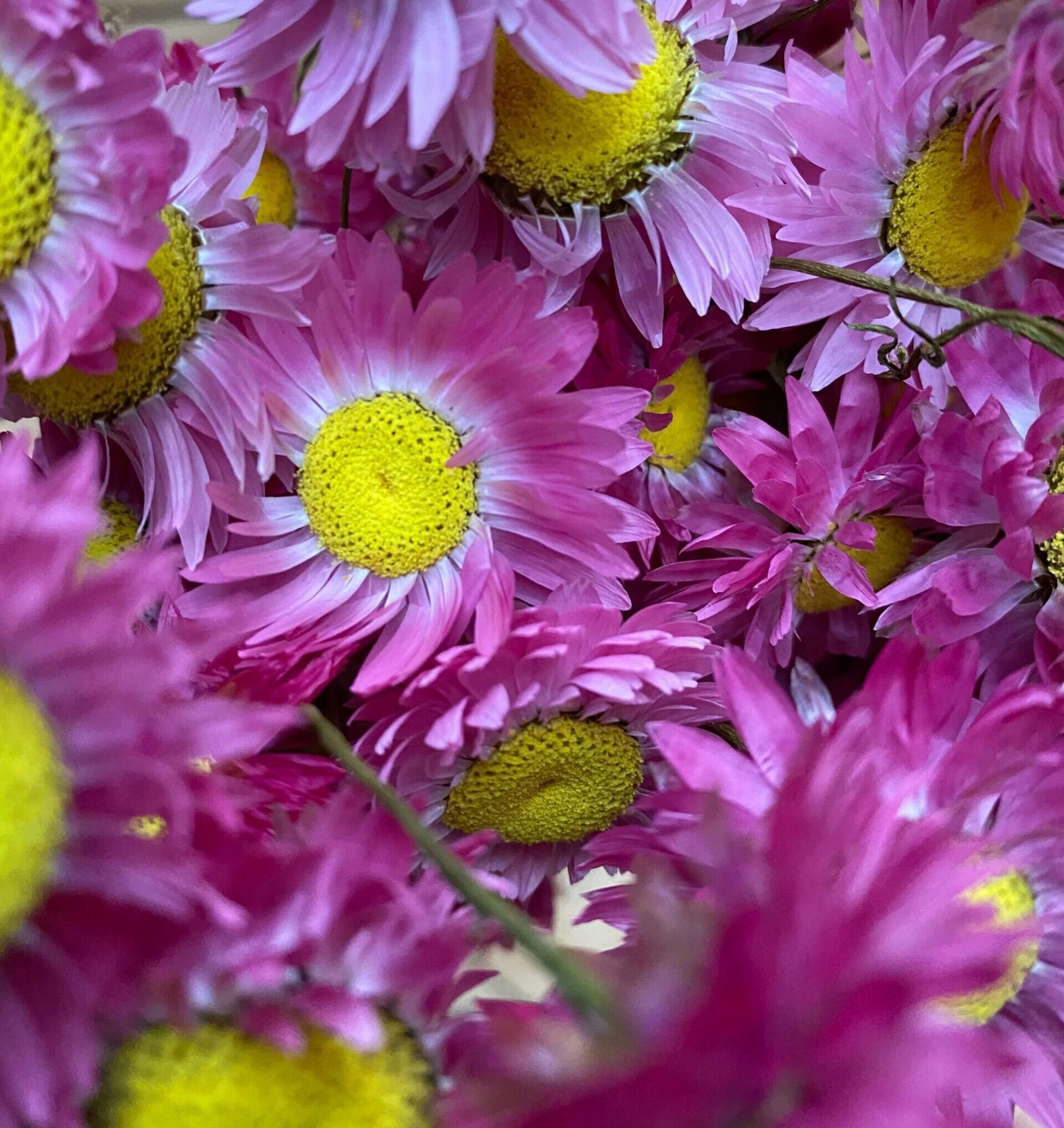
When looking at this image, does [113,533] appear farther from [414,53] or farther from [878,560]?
[878,560]

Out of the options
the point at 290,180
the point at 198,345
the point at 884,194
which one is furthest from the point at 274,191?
A: the point at 884,194

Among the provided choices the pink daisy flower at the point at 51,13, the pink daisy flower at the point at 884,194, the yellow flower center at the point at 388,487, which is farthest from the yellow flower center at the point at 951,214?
the pink daisy flower at the point at 51,13

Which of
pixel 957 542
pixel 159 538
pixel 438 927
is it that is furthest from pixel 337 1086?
pixel 957 542

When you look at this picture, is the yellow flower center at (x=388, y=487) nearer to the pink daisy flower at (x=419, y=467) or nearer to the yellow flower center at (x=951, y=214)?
the pink daisy flower at (x=419, y=467)

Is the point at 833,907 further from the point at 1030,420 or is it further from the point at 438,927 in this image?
the point at 1030,420

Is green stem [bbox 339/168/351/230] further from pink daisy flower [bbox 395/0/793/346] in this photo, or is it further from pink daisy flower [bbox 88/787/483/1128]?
pink daisy flower [bbox 88/787/483/1128]

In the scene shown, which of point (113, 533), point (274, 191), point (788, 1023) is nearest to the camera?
point (788, 1023)

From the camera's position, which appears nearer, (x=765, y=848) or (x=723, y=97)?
(x=765, y=848)
